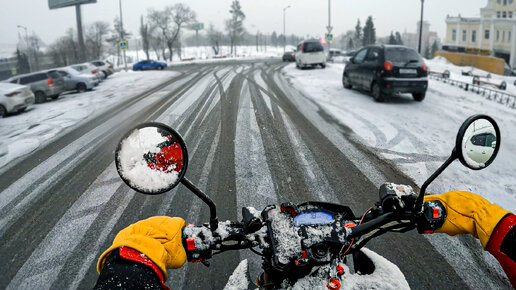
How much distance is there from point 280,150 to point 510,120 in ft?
23.3

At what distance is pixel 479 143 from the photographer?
1.72 metres

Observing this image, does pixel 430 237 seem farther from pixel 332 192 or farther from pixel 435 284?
pixel 332 192

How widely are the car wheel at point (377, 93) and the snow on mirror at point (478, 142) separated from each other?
10.3m

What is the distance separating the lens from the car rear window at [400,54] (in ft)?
37.3

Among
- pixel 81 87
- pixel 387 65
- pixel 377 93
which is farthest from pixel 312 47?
pixel 81 87

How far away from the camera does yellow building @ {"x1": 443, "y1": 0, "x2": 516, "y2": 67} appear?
61.5 metres

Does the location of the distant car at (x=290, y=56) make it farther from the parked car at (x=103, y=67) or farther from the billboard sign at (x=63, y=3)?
the billboard sign at (x=63, y=3)

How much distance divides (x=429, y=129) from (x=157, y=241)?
27.8 ft

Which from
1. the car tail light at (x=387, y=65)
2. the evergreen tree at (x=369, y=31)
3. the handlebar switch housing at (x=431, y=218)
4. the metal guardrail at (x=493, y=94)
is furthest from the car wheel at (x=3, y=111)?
the evergreen tree at (x=369, y=31)

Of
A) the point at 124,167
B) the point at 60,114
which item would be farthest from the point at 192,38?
the point at 124,167

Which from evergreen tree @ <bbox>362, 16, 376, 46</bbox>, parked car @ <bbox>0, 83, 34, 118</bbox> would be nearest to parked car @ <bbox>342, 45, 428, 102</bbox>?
parked car @ <bbox>0, 83, 34, 118</bbox>

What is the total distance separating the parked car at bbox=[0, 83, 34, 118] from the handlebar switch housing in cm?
1640

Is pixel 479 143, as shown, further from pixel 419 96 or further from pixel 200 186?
pixel 419 96

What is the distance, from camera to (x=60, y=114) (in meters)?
12.9
